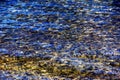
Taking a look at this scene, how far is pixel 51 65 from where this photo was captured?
14562 mm

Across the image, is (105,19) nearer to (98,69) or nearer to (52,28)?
(52,28)

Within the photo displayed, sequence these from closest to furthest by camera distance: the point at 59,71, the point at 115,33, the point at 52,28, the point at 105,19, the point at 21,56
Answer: the point at 59,71
the point at 21,56
the point at 115,33
the point at 52,28
the point at 105,19

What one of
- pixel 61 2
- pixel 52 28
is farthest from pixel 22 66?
pixel 61 2

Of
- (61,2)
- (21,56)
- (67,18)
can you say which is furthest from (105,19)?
(21,56)

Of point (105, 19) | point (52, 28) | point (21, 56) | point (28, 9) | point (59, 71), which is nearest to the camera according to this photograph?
point (59, 71)

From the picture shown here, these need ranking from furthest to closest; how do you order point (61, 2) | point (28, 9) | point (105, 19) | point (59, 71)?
point (61, 2)
point (28, 9)
point (105, 19)
point (59, 71)

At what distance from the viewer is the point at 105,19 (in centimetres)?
2214

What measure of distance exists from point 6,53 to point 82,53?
384cm

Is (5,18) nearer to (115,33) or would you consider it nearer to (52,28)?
(52,28)

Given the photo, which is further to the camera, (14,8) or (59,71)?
(14,8)

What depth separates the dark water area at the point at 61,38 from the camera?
14062 millimetres

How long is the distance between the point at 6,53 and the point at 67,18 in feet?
25.1

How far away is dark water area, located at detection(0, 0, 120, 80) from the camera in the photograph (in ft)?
46.1

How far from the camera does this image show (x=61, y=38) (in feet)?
60.4
